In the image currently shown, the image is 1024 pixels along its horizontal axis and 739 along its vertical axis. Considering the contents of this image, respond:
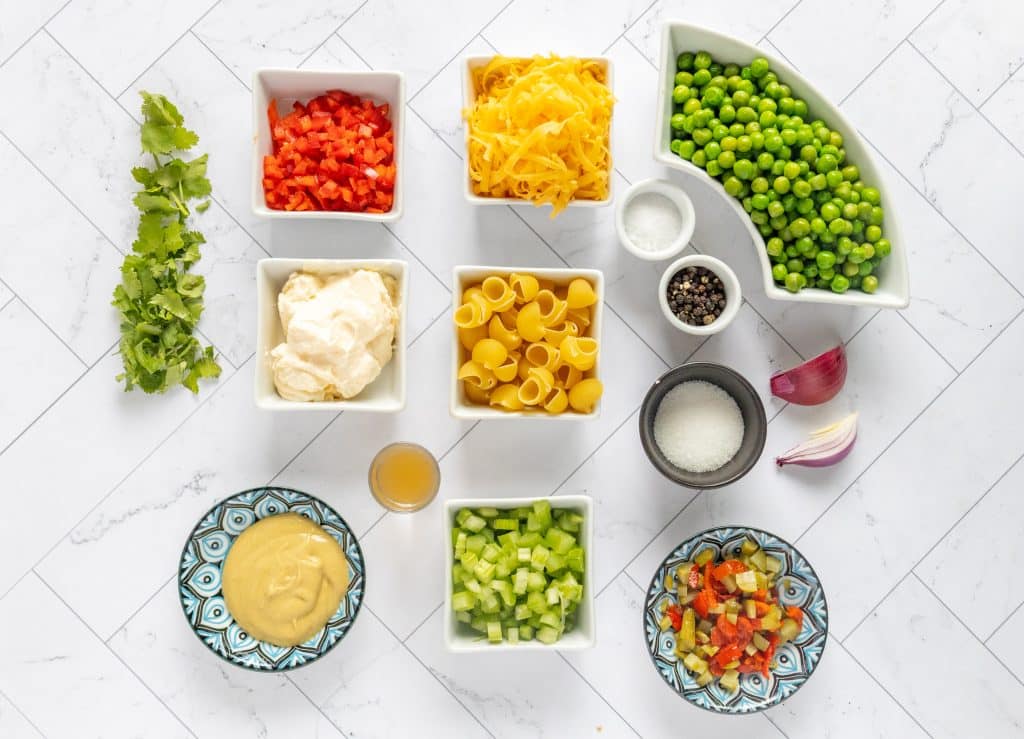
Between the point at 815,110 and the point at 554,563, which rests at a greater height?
the point at 815,110

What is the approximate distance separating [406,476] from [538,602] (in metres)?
0.42

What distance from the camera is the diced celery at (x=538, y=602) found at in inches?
75.9

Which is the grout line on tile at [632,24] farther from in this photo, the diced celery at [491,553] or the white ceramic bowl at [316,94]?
the diced celery at [491,553]

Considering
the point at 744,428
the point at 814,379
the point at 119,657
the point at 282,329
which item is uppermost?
the point at 814,379

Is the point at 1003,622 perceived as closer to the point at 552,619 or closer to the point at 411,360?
the point at 552,619

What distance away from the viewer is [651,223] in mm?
1994

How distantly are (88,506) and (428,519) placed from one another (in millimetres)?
819

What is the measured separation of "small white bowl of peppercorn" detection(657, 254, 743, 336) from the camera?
196 centimetres

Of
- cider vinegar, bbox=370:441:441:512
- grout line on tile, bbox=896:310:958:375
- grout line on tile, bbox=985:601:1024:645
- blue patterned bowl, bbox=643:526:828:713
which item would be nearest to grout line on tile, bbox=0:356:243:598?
cider vinegar, bbox=370:441:441:512

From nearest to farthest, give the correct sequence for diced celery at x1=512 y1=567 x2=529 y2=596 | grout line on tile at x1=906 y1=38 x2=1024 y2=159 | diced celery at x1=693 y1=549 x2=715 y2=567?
1. diced celery at x1=512 y1=567 x2=529 y2=596
2. diced celery at x1=693 y1=549 x2=715 y2=567
3. grout line on tile at x1=906 y1=38 x2=1024 y2=159

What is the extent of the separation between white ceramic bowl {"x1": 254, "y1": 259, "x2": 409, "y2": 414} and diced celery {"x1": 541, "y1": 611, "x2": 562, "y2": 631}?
562mm

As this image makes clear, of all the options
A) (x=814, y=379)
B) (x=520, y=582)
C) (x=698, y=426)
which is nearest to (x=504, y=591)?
(x=520, y=582)

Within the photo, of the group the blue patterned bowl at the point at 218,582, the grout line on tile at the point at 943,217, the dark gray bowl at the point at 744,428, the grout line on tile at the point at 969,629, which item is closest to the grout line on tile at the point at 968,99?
the grout line on tile at the point at 943,217

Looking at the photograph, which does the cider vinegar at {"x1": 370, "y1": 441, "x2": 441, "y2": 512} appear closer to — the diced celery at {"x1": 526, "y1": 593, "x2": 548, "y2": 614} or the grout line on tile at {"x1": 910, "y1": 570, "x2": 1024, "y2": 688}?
the diced celery at {"x1": 526, "y1": 593, "x2": 548, "y2": 614}
